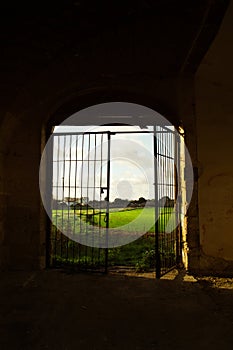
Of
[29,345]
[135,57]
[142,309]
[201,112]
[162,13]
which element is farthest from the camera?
[201,112]

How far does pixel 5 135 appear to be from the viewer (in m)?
4.83

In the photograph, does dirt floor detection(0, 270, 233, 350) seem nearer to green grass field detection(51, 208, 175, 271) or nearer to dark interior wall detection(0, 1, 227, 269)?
dark interior wall detection(0, 1, 227, 269)

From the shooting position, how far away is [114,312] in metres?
3.04

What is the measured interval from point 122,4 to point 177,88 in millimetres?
2016

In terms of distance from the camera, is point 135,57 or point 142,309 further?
point 135,57

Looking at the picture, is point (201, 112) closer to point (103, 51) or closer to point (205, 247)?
point (103, 51)

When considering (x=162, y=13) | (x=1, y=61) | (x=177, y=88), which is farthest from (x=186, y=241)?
(x=1, y=61)

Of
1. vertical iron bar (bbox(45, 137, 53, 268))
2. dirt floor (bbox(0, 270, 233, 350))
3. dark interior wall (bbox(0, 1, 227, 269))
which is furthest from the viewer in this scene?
vertical iron bar (bbox(45, 137, 53, 268))

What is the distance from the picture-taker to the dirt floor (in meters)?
2.39

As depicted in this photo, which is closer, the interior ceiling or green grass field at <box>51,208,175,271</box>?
the interior ceiling

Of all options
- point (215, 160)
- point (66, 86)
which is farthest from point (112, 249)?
point (66, 86)

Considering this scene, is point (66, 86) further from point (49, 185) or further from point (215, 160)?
point (215, 160)

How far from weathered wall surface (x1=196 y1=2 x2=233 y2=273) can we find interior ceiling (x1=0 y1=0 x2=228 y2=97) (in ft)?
1.27

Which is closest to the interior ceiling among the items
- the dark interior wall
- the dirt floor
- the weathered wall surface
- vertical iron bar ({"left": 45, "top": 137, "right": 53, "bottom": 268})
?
the dark interior wall
